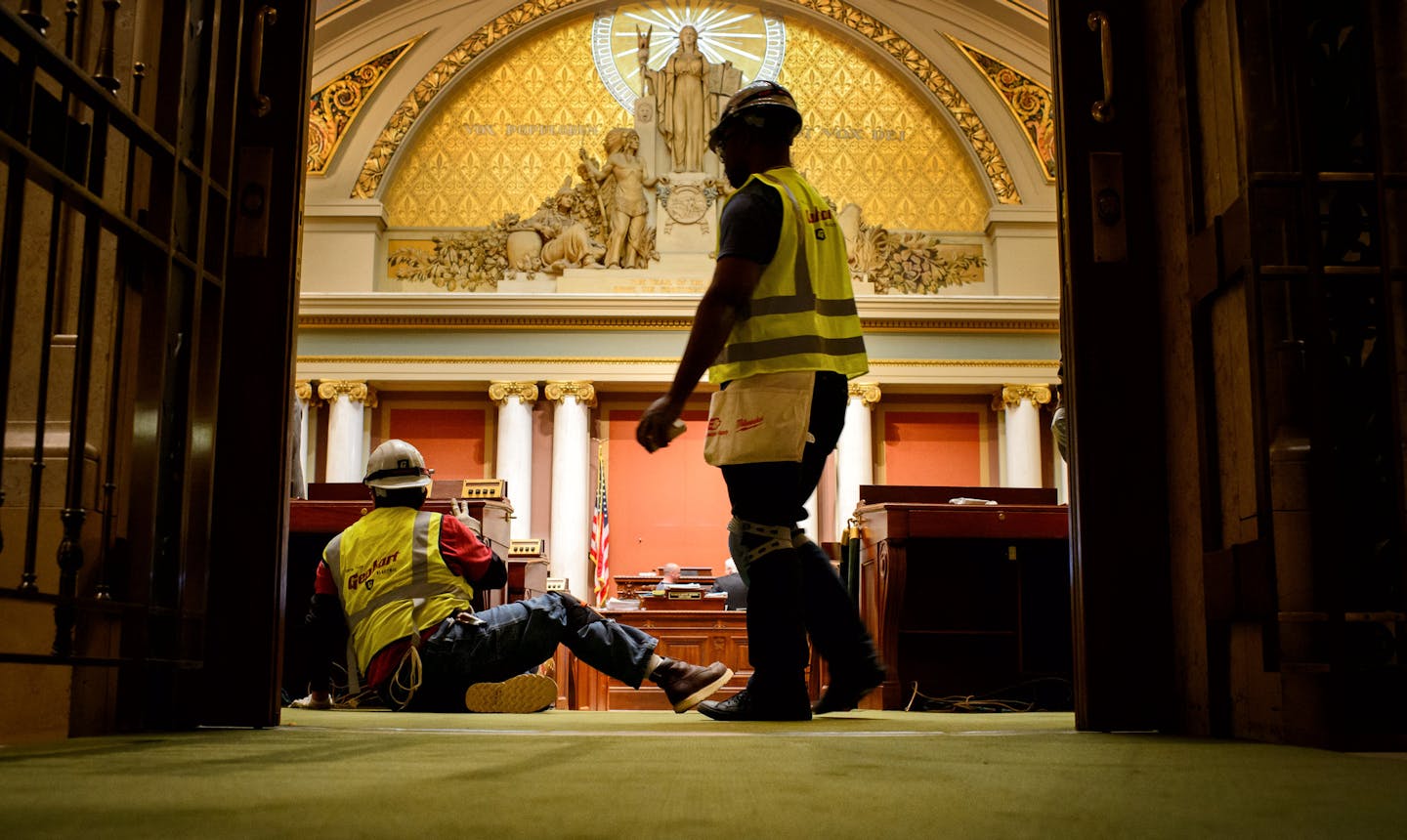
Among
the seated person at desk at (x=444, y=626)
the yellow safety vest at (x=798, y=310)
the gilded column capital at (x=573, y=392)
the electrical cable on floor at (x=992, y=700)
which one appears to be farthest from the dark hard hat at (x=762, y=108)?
the gilded column capital at (x=573, y=392)

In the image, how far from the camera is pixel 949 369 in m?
13.8

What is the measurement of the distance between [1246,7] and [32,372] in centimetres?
263

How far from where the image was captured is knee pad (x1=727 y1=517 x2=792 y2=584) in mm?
3289

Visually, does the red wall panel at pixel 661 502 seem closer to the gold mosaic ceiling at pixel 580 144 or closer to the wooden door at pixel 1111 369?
the gold mosaic ceiling at pixel 580 144

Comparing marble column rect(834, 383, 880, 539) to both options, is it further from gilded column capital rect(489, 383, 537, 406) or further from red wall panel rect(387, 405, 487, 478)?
red wall panel rect(387, 405, 487, 478)

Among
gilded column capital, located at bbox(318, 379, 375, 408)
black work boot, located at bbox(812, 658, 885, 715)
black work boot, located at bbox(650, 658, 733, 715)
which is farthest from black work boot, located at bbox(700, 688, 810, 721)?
gilded column capital, located at bbox(318, 379, 375, 408)

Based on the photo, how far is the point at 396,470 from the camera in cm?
507

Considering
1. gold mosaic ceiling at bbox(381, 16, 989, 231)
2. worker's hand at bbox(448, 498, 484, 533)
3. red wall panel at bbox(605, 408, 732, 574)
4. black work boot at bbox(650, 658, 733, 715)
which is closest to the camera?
black work boot at bbox(650, 658, 733, 715)

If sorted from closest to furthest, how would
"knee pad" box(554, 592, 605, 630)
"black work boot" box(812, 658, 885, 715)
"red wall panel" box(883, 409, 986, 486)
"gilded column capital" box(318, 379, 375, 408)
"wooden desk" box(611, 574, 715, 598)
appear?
"black work boot" box(812, 658, 885, 715), "knee pad" box(554, 592, 605, 630), "wooden desk" box(611, 574, 715, 598), "gilded column capital" box(318, 379, 375, 408), "red wall panel" box(883, 409, 986, 486)

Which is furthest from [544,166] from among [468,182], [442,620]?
[442,620]

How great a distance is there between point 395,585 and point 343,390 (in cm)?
915

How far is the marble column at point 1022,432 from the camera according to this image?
1356 centimetres

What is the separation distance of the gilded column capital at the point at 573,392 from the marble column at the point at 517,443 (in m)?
0.18

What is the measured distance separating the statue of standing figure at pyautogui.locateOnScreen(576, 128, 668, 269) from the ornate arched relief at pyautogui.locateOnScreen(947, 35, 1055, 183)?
12.2 ft
